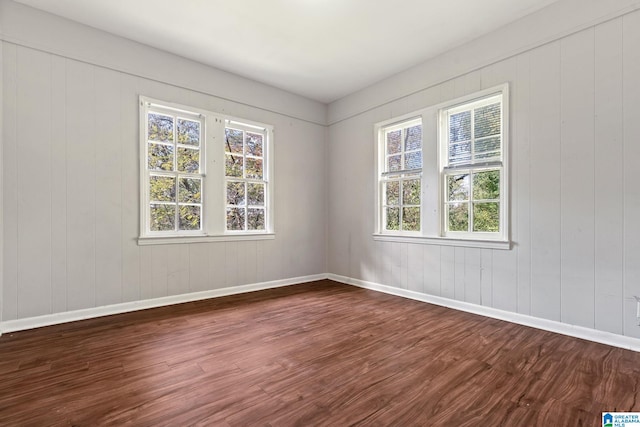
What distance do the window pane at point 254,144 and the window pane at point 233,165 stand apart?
0.23 m

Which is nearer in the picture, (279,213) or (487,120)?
(487,120)

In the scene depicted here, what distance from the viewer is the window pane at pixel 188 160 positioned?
3930 mm

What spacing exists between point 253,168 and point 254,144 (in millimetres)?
373

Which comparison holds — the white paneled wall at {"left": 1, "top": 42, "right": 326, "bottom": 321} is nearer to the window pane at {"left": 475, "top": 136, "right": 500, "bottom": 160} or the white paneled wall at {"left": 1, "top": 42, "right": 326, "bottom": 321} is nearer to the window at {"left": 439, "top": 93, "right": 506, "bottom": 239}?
the window at {"left": 439, "top": 93, "right": 506, "bottom": 239}

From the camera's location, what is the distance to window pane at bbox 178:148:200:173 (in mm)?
3930

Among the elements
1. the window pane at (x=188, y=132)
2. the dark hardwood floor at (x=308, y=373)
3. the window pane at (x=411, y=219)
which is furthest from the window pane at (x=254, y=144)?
the dark hardwood floor at (x=308, y=373)

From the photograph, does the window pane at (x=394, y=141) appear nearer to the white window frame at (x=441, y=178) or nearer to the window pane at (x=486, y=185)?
the white window frame at (x=441, y=178)

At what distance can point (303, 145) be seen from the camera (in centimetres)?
521

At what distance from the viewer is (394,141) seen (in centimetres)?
451

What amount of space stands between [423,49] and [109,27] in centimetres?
359

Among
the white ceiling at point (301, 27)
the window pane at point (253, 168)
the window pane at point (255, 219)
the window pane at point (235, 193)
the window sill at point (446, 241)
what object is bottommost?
the window sill at point (446, 241)

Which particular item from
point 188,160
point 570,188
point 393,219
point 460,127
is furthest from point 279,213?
point 570,188

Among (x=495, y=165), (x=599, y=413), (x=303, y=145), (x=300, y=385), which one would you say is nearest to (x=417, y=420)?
(x=300, y=385)

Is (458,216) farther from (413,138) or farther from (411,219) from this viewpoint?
(413,138)
